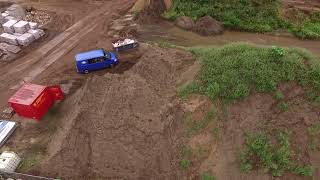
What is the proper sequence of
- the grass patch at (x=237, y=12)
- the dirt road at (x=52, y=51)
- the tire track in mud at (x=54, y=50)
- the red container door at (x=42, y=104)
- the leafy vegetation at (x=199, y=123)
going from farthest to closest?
the grass patch at (x=237, y=12)
the tire track in mud at (x=54, y=50)
the dirt road at (x=52, y=51)
the red container door at (x=42, y=104)
the leafy vegetation at (x=199, y=123)

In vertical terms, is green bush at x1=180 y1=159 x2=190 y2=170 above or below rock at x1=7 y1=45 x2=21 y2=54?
below

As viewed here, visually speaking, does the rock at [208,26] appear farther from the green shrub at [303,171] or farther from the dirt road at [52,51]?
the green shrub at [303,171]

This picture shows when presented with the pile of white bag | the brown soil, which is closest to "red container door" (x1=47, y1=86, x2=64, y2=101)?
the pile of white bag

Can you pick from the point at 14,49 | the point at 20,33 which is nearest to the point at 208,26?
the point at 20,33

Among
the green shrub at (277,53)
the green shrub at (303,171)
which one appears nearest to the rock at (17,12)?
the green shrub at (277,53)

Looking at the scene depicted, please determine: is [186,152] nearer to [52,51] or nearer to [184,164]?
[184,164]

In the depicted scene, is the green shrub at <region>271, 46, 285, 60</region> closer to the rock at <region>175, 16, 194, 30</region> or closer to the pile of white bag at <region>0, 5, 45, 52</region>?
the rock at <region>175, 16, 194, 30</region>

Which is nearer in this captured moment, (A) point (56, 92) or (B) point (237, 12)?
(A) point (56, 92)
